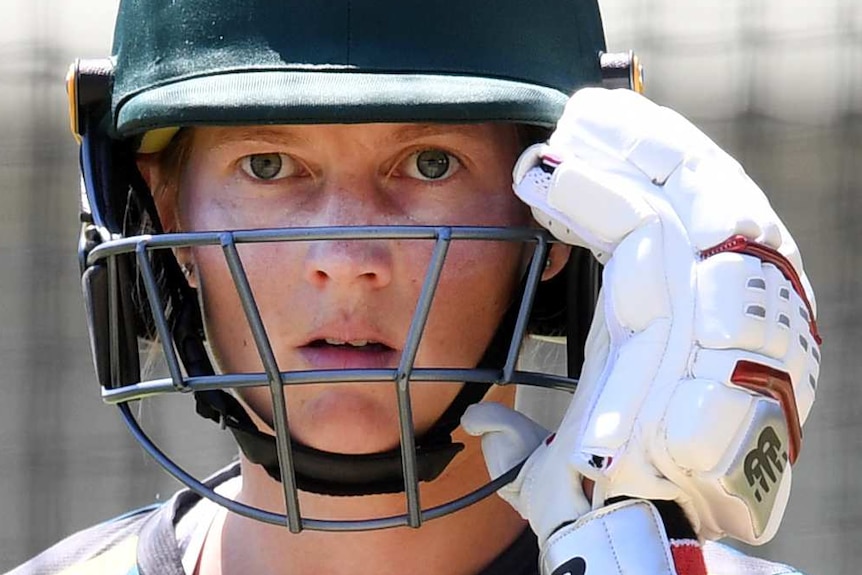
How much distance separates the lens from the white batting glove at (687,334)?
1.41 meters

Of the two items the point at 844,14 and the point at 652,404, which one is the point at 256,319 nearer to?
the point at 652,404

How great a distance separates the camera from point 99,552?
6.72 feet

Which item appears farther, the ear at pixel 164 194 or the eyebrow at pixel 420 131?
the ear at pixel 164 194

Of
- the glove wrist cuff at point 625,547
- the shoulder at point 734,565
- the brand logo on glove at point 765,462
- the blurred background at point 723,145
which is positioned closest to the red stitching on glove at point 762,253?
the brand logo on glove at point 765,462

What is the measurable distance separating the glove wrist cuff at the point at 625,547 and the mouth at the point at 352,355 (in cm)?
28

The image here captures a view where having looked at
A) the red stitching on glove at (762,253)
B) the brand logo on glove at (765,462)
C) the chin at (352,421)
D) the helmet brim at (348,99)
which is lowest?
the chin at (352,421)

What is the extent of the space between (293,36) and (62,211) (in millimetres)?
2686

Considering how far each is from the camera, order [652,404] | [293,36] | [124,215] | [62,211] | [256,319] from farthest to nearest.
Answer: [62,211]
[124,215]
[293,36]
[256,319]
[652,404]

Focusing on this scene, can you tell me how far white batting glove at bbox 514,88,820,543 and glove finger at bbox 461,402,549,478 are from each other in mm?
90

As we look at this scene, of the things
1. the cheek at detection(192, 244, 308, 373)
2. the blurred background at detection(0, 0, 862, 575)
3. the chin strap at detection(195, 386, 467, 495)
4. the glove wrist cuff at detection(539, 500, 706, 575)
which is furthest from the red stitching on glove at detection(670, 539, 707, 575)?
the blurred background at detection(0, 0, 862, 575)

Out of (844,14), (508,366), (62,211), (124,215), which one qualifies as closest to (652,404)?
(508,366)

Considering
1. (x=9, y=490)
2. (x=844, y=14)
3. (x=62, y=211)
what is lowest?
(x=9, y=490)

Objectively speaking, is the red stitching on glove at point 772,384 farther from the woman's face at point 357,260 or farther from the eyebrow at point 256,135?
the eyebrow at point 256,135

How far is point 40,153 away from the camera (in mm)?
4164
